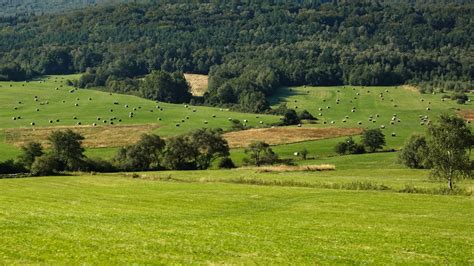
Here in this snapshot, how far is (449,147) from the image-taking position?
226 ft

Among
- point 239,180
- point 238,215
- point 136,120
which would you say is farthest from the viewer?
point 136,120

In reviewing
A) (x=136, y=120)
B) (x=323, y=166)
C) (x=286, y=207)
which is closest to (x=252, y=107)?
(x=136, y=120)

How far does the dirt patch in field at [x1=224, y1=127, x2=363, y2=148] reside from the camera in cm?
12882

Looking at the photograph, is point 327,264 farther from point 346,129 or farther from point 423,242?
point 346,129

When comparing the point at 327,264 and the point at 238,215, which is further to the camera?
the point at 238,215

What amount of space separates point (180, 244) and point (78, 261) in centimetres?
601

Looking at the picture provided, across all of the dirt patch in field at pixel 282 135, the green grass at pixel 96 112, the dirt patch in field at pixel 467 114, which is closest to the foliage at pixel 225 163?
the dirt patch in field at pixel 282 135

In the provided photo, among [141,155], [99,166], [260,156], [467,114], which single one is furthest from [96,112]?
[467,114]

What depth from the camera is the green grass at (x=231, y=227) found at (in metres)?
26.9

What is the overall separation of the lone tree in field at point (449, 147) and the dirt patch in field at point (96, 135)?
68.7 metres

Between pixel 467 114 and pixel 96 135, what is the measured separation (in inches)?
3797

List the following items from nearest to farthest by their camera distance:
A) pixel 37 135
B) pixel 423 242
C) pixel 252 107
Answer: pixel 423 242
pixel 37 135
pixel 252 107

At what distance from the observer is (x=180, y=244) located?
29141mm

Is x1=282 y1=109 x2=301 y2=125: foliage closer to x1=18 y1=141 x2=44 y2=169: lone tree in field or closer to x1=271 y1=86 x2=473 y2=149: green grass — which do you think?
x1=271 y1=86 x2=473 y2=149: green grass
